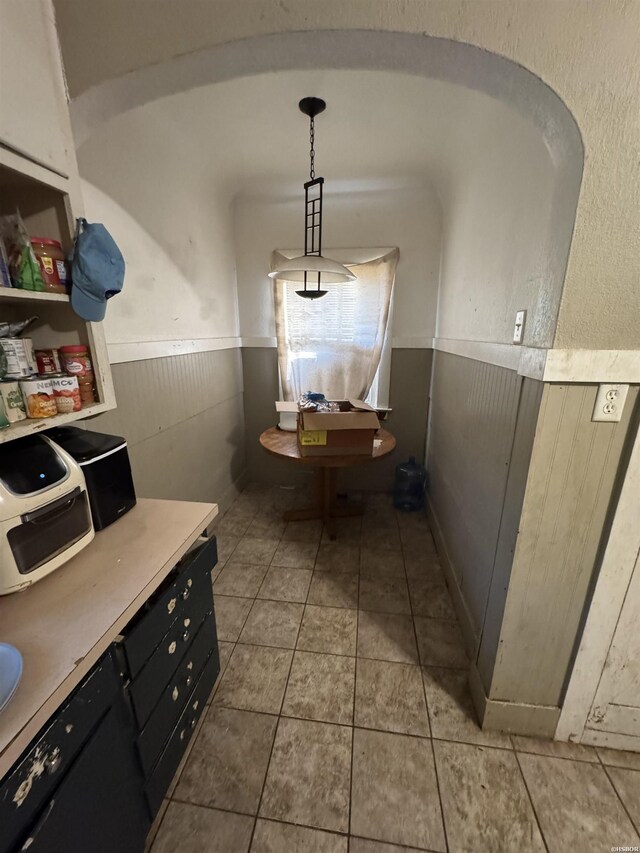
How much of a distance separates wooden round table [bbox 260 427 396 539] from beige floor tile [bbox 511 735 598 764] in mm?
1403

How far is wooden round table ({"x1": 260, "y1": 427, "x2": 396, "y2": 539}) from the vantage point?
2154 mm

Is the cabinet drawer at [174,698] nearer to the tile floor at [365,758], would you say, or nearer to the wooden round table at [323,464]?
the tile floor at [365,758]

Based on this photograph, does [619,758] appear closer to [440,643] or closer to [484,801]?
[484,801]

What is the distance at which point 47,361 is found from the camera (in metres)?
1.06

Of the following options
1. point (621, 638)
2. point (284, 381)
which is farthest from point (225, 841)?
point (284, 381)

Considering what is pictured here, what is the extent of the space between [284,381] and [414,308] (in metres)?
1.24

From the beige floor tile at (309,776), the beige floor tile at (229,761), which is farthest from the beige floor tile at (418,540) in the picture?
the beige floor tile at (229,761)

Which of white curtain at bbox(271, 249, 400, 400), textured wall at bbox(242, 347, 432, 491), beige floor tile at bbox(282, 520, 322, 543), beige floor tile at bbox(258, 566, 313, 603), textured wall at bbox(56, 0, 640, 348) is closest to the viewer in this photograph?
textured wall at bbox(56, 0, 640, 348)

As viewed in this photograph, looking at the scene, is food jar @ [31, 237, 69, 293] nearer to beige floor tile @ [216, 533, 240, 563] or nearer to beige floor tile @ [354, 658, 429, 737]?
beige floor tile @ [216, 533, 240, 563]

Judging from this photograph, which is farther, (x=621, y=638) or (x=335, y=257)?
(x=335, y=257)

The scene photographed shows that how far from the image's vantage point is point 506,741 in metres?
1.28

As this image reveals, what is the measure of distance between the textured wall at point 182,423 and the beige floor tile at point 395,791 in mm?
1515

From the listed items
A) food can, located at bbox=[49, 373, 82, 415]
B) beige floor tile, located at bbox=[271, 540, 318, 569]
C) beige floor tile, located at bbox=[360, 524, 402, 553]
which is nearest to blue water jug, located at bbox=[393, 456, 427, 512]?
beige floor tile, located at bbox=[360, 524, 402, 553]

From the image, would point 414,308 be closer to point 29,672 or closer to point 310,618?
point 310,618
